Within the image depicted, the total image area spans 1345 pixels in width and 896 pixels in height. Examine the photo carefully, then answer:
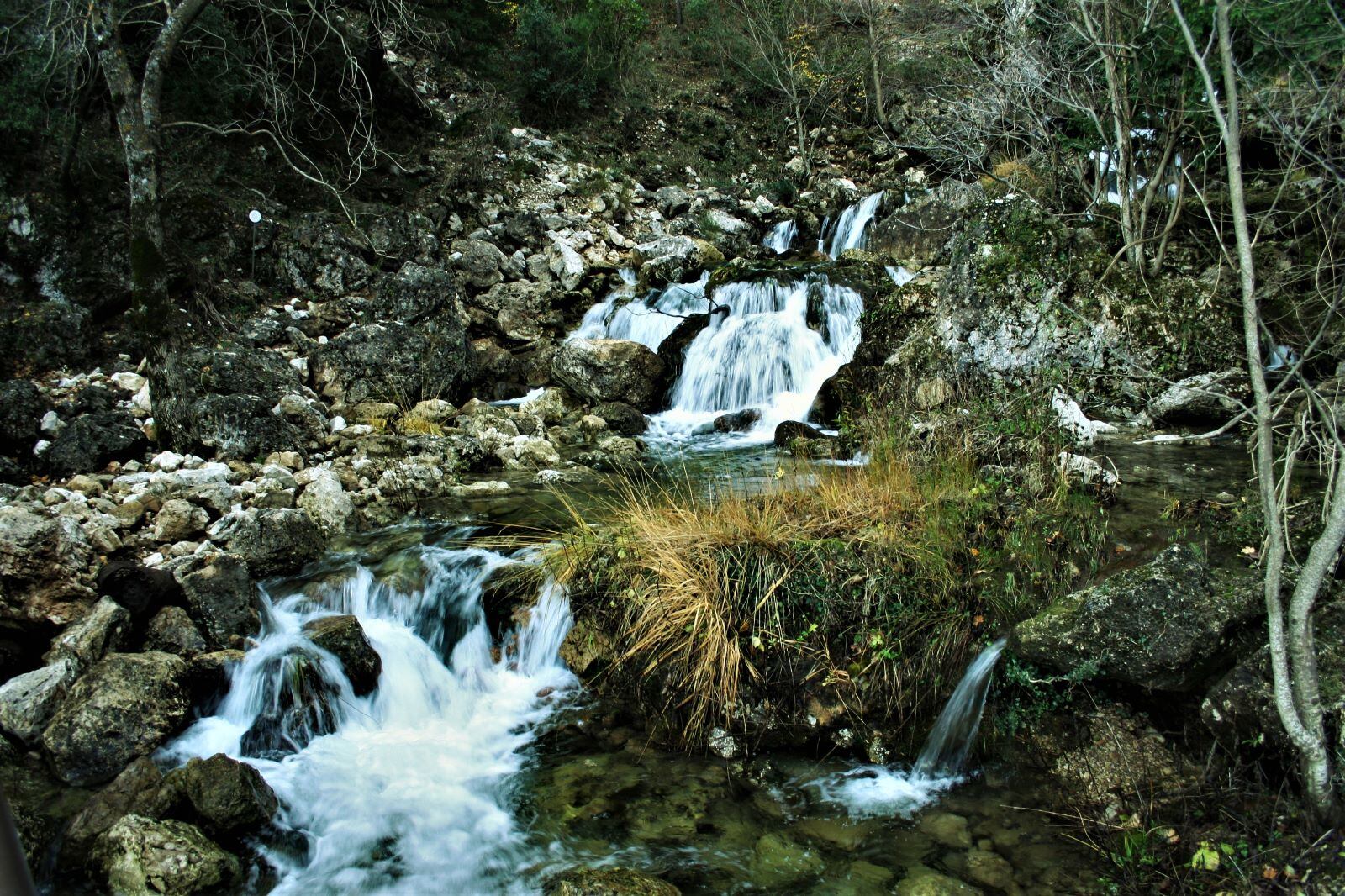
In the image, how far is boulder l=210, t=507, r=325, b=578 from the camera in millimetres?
5648

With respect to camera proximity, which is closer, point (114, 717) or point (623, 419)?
point (114, 717)

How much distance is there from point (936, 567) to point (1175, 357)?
5.70m

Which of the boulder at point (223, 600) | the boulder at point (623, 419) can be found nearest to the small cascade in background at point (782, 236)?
the boulder at point (623, 419)

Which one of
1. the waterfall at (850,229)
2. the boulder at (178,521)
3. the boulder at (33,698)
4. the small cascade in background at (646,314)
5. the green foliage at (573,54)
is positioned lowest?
the boulder at (33,698)

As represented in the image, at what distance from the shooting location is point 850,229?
14.9 metres

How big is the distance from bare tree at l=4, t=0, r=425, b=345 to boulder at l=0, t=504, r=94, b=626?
4.32 m

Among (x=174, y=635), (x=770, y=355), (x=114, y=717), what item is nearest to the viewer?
(x=114, y=717)

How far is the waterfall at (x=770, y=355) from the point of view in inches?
407

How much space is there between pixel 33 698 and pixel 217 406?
3.97m

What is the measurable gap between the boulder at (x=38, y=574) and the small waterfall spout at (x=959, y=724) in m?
4.91

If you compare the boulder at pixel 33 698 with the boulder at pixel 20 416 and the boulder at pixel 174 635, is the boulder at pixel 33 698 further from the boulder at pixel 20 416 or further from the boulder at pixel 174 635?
the boulder at pixel 20 416

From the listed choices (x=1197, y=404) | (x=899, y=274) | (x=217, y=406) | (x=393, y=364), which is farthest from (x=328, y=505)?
(x=899, y=274)

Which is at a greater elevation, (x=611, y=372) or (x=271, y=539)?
(x=611, y=372)

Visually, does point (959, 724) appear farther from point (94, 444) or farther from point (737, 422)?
point (94, 444)
